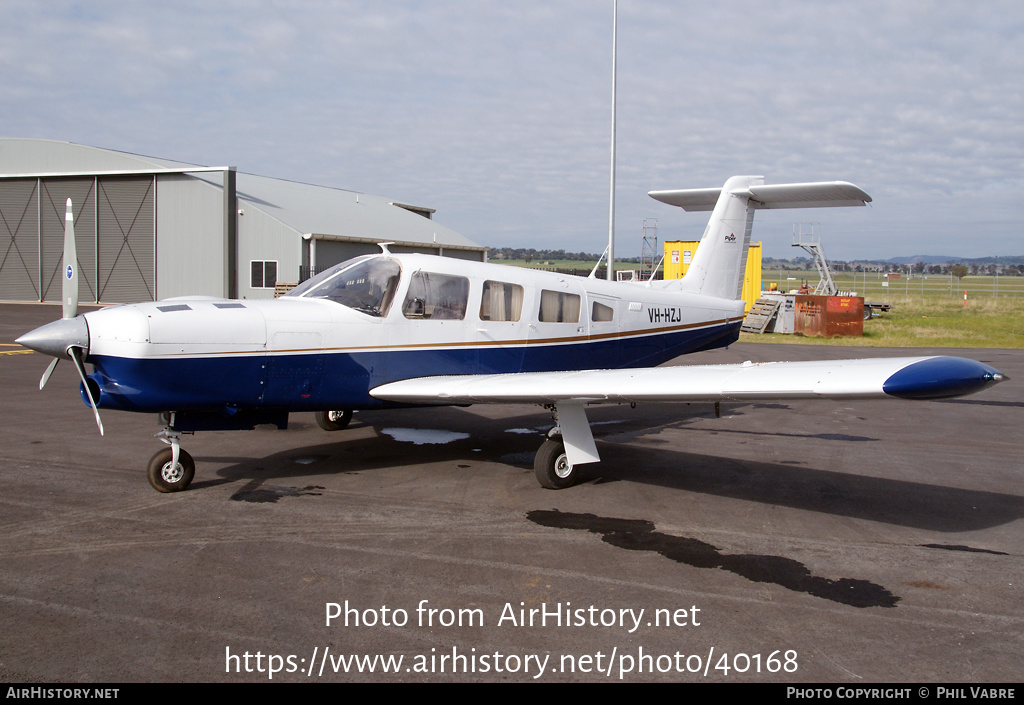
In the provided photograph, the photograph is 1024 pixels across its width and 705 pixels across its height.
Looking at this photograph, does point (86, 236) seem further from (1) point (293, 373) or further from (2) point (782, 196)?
(2) point (782, 196)

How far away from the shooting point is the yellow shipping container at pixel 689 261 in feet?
103

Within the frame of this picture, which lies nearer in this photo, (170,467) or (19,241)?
(170,467)

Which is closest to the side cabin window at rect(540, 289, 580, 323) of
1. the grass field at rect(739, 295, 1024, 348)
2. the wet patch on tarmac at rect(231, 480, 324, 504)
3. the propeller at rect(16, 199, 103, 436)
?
the wet patch on tarmac at rect(231, 480, 324, 504)

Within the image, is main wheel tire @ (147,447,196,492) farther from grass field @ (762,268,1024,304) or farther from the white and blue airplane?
grass field @ (762,268,1024,304)

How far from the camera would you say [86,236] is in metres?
35.1

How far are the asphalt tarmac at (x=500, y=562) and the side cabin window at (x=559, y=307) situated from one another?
67.3 inches

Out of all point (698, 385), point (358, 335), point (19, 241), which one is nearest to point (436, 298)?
point (358, 335)

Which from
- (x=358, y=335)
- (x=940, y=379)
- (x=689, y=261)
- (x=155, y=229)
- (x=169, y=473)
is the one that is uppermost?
(x=155, y=229)

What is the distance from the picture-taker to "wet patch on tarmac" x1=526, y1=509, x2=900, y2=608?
481cm

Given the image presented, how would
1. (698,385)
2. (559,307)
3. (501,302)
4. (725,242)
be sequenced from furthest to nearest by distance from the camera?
(725,242) < (559,307) < (501,302) < (698,385)

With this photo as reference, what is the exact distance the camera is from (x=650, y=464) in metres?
8.40

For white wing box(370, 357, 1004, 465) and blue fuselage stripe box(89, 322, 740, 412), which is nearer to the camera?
white wing box(370, 357, 1004, 465)

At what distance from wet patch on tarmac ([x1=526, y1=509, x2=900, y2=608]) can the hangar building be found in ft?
91.6

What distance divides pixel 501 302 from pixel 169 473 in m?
3.71
